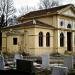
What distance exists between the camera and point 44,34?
3359 centimetres

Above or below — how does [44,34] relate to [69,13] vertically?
below

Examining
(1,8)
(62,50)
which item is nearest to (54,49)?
(62,50)

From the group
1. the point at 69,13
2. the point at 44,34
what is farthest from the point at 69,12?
the point at 44,34

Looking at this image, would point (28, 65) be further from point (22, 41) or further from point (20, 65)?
point (22, 41)

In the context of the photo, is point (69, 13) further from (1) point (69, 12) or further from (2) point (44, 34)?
(2) point (44, 34)

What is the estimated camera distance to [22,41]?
33.3 meters

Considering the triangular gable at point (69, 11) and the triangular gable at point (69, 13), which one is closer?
the triangular gable at point (69, 11)

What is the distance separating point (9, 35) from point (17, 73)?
71.0ft

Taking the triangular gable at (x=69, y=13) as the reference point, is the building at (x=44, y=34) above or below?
below

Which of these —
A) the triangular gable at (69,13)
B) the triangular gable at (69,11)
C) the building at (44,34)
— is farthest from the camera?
the triangular gable at (69,13)

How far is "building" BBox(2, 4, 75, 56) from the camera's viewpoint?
32.7m

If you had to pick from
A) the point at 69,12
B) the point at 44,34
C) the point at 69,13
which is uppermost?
the point at 69,12

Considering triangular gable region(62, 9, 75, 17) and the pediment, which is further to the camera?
triangular gable region(62, 9, 75, 17)

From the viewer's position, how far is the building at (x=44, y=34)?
3272 centimetres
